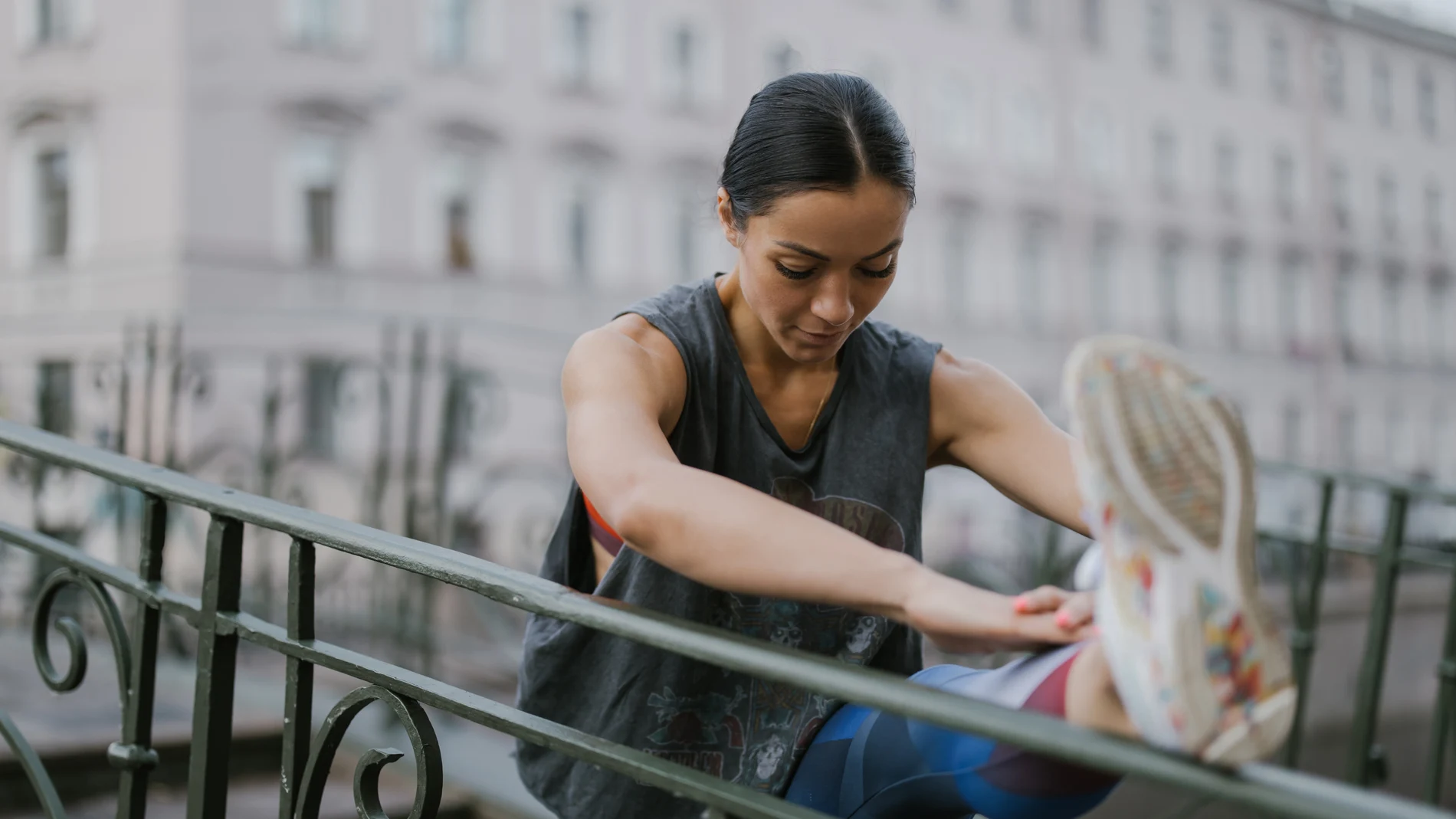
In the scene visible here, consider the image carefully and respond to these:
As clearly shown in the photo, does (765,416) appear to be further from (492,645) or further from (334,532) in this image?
(492,645)

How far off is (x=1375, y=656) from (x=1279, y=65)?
3061cm

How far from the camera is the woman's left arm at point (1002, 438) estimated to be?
1754mm

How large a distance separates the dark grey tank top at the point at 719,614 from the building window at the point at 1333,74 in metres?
33.4

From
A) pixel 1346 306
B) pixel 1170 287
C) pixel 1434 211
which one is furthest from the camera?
pixel 1434 211

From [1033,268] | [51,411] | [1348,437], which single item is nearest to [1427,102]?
[1348,437]

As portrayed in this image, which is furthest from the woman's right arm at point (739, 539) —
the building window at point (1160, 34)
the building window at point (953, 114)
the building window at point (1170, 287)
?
the building window at point (1160, 34)

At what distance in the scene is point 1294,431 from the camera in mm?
30422

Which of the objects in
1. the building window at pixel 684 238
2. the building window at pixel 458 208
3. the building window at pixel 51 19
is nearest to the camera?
the building window at pixel 51 19

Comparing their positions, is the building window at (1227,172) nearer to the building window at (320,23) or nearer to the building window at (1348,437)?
the building window at (1348,437)

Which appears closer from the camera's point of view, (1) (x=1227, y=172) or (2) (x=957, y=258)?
(2) (x=957, y=258)

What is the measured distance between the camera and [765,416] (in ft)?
5.79

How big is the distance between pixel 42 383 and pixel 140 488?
4.75m

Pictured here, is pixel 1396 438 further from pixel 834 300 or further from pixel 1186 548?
pixel 1186 548

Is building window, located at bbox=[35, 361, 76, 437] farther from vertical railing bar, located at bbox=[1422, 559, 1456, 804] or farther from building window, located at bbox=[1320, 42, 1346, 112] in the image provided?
building window, located at bbox=[1320, 42, 1346, 112]
